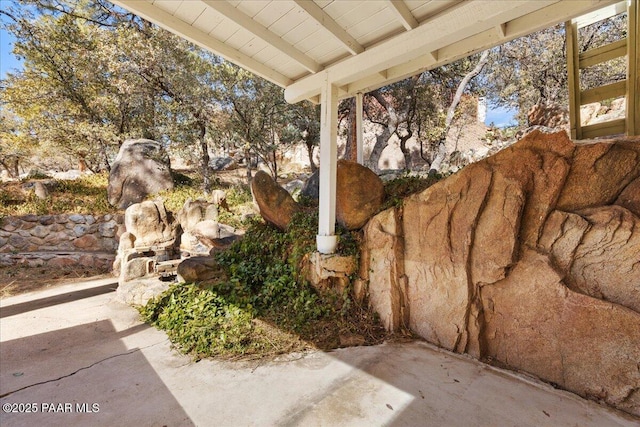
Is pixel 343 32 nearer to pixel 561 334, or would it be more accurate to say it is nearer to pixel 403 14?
pixel 403 14

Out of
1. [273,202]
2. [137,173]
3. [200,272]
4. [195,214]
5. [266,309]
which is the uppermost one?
[137,173]

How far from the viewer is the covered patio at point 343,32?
7.50 ft

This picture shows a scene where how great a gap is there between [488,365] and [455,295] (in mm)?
642

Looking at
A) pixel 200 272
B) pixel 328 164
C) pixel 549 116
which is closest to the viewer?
pixel 328 164

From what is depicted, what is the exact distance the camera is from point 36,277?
5871mm

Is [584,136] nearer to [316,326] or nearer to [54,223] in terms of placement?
[316,326]

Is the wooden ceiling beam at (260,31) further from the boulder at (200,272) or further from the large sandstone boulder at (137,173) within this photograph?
the large sandstone boulder at (137,173)

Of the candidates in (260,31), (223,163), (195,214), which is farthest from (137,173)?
(260,31)

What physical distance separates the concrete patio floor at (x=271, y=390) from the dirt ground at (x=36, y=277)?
2.98 meters

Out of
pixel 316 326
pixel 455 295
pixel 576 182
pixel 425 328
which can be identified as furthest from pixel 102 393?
pixel 576 182

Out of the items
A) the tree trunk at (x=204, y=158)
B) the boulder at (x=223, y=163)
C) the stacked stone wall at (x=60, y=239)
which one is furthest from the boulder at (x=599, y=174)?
the boulder at (x=223, y=163)

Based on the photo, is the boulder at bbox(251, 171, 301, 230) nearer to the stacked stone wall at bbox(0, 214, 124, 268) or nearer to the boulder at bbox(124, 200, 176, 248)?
the boulder at bbox(124, 200, 176, 248)

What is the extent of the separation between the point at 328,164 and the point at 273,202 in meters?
1.47

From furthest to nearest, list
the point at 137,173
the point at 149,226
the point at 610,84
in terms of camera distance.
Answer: the point at 137,173 → the point at 149,226 → the point at 610,84
